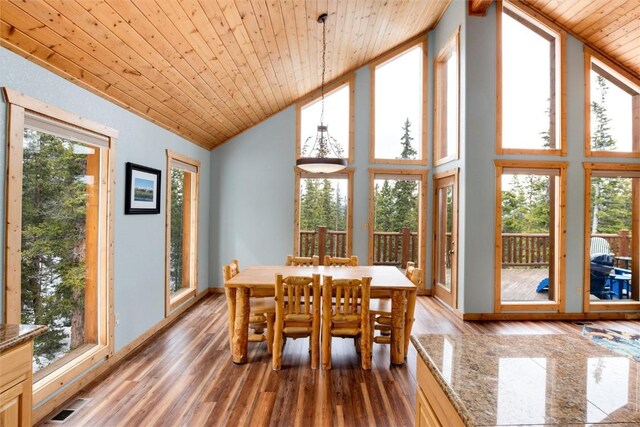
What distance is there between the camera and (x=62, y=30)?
7.34ft

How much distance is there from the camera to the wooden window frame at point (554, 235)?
492 centimetres

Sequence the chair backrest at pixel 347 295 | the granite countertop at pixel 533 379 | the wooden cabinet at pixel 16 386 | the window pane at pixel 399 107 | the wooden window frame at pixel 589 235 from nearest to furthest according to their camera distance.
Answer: the granite countertop at pixel 533 379
the wooden cabinet at pixel 16 386
the chair backrest at pixel 347 295
the wooden window frame at pixel 589 235
the window pane at pixel 399 107

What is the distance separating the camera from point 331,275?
3.61m

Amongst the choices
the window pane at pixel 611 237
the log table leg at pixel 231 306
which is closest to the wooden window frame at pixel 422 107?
the window pane at pixel 611 237

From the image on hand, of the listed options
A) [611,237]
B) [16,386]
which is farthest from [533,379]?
[611,237]

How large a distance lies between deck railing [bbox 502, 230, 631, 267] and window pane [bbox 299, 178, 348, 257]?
260cm

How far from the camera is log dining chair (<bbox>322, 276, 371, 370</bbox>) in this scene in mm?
3205

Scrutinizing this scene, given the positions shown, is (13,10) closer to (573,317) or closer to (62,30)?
(62,30)

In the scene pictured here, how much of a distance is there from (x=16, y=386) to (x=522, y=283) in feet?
19.4

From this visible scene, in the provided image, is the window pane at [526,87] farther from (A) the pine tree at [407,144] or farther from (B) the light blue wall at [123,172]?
(B) the light blue wall at [123,172]

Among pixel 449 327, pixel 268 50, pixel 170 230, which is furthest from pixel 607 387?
pixel 170 230

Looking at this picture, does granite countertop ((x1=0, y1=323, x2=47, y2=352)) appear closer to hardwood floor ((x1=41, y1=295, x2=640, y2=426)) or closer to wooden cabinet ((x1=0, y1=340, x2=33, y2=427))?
wooden cabinet ((x1=0, y1=340, x2=33, y2=427))

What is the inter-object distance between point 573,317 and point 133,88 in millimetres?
6296

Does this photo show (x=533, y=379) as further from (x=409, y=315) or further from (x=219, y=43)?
(x=219, y=43)
